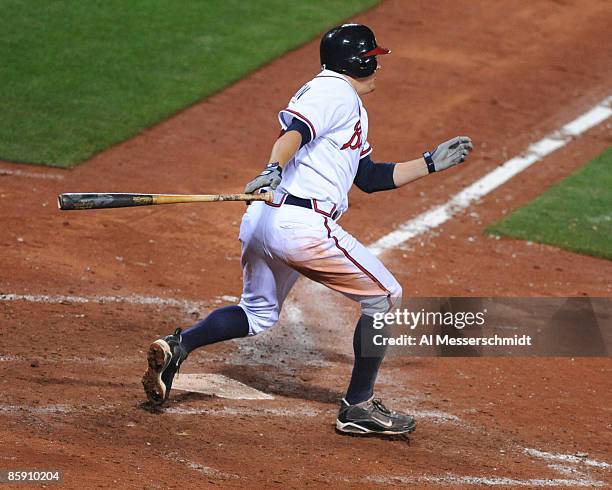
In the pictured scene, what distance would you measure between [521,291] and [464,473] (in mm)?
2884

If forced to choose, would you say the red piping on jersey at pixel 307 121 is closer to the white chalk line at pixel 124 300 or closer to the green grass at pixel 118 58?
the white chalk line at pixel 124 300

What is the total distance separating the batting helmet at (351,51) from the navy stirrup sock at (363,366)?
4.07 feet

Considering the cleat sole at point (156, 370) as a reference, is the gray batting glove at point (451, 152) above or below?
above

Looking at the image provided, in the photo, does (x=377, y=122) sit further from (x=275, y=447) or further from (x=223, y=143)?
(x=275, y=447)

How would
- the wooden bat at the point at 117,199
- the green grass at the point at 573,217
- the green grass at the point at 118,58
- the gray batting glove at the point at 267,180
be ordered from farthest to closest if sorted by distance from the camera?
the green grass at the point at 118,58 < the green grass at the point at 573,217 < the wooden bat at the point at 117,199 < the gray batting glove at the point at 267,180

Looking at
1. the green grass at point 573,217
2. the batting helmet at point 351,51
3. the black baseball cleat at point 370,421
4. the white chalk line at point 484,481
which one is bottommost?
the white chalk line at point 484,481

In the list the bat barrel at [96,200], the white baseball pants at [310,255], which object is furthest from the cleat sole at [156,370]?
→ the bat barrel at [96,200]

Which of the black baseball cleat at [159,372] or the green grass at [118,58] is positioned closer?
the black baseball cleat at [159,372]

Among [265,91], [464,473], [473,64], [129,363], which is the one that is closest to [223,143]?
[265,91]

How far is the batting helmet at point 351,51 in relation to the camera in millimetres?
5605

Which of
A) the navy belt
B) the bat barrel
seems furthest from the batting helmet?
the bat barrel

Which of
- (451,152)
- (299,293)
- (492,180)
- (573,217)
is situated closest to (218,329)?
(451,152)

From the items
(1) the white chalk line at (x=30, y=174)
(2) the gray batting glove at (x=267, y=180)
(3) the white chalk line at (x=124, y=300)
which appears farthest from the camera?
(1) the white chalk line at (x=30, y=174)

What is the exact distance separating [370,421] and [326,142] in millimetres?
1411
